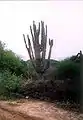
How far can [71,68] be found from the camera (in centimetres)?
929

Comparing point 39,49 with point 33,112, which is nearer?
point 33,112

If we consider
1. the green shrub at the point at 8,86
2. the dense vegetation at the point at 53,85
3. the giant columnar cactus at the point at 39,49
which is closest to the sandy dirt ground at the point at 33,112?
the dense vegetation at the point at 53,85

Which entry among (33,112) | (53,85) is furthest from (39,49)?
(33,112)

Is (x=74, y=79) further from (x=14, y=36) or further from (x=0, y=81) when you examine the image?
(x=14, y=36)

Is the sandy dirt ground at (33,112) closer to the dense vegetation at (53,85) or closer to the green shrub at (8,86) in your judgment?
the dense vegetation at (53,85)

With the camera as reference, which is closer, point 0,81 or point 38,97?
point 38,97

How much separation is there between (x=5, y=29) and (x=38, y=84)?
569cm

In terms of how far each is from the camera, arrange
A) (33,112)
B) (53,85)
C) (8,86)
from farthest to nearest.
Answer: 1. (8,86)
2. (53,85)
3. (33,112)

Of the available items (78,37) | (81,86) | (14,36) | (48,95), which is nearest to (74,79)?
(81,86)

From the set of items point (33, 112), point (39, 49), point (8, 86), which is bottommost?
point (33, 112)

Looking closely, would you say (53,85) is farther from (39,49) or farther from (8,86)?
(39,49)

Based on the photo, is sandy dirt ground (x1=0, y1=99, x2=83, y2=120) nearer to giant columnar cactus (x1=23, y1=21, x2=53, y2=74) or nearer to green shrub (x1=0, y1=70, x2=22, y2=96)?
green shrub (x1=0, y1=70, x2=22, y2=96)

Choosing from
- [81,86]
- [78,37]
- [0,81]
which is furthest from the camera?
[78,37]

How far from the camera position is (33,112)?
7.76 meters
